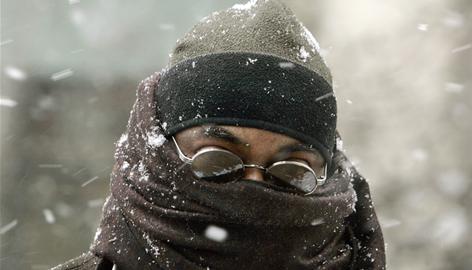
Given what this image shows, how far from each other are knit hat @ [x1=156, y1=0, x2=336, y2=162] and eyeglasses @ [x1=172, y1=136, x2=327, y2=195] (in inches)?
3.9

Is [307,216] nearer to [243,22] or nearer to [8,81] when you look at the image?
[243,22]

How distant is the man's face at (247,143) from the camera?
183 cm

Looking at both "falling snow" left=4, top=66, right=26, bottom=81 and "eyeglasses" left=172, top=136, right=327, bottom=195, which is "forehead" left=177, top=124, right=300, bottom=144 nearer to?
"eyeglasses" left=172, top=136, right=327, bottom=195

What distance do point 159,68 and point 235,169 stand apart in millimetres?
6957

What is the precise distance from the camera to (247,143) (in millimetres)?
1827

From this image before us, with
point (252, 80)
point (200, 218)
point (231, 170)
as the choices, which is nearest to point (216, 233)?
point (200, 218)

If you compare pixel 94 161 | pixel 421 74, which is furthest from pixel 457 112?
pixel 94 161

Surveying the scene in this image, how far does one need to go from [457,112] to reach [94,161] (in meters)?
5.16

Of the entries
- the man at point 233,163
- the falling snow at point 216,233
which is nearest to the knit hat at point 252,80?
the man at point 233,163

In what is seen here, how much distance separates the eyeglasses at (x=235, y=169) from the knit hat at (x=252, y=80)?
0.10 metres

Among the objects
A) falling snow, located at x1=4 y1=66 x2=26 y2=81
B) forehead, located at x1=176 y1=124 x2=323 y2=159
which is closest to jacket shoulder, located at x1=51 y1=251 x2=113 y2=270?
Answer: forehead, located at x1=176 y1=124 x2=323 y2=159

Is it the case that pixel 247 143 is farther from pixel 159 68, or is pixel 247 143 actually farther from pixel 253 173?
pixel 159 68

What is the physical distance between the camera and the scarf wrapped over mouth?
1.81 meters

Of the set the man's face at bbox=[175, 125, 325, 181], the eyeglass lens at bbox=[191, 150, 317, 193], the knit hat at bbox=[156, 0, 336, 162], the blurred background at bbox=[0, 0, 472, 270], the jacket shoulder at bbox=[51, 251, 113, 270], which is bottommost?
the jacket shoulder at bbox=[51, 251, 113, 270]
